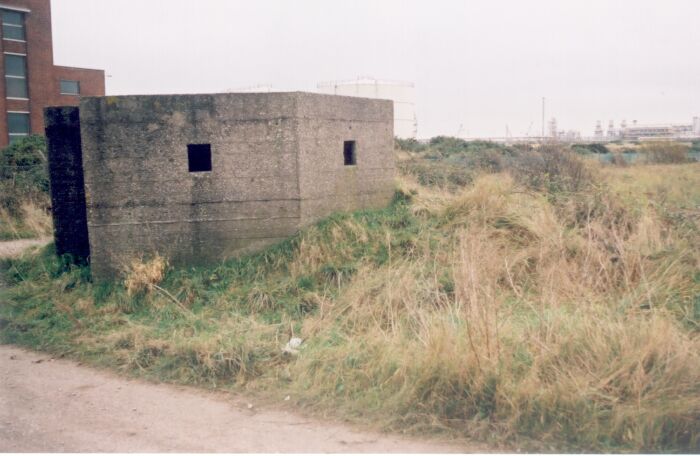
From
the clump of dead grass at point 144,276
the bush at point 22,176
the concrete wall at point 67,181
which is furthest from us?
the bush at point 22,176

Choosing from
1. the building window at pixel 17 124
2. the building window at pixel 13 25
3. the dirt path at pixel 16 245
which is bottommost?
the dirt path at pixel 16 245

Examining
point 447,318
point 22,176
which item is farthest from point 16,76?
point 447,318

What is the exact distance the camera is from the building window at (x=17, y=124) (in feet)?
99.0

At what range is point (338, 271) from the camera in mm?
6953

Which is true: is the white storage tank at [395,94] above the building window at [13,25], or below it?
below

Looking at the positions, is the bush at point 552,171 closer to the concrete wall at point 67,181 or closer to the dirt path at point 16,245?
the concrete wall at point 67,181

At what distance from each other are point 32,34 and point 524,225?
31.3 metres

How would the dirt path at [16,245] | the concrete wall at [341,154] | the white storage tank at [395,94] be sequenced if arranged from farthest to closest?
the white storage tank at [395,94]
the dirt path at [16,245]
the concrete wall at [341,154]

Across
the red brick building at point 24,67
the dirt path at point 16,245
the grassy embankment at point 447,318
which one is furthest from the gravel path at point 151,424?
the red brick building at point 24,67

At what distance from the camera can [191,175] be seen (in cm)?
750

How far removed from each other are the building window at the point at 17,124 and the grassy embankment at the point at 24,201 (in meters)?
13.5

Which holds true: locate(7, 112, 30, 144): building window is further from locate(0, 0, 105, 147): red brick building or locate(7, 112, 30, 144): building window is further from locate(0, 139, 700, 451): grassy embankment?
locate(0, 139, 700, 451): grassy embankment

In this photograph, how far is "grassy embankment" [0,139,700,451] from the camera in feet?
13.2

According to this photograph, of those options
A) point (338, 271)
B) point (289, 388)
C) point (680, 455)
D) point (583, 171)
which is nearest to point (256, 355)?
point (289, 388)
